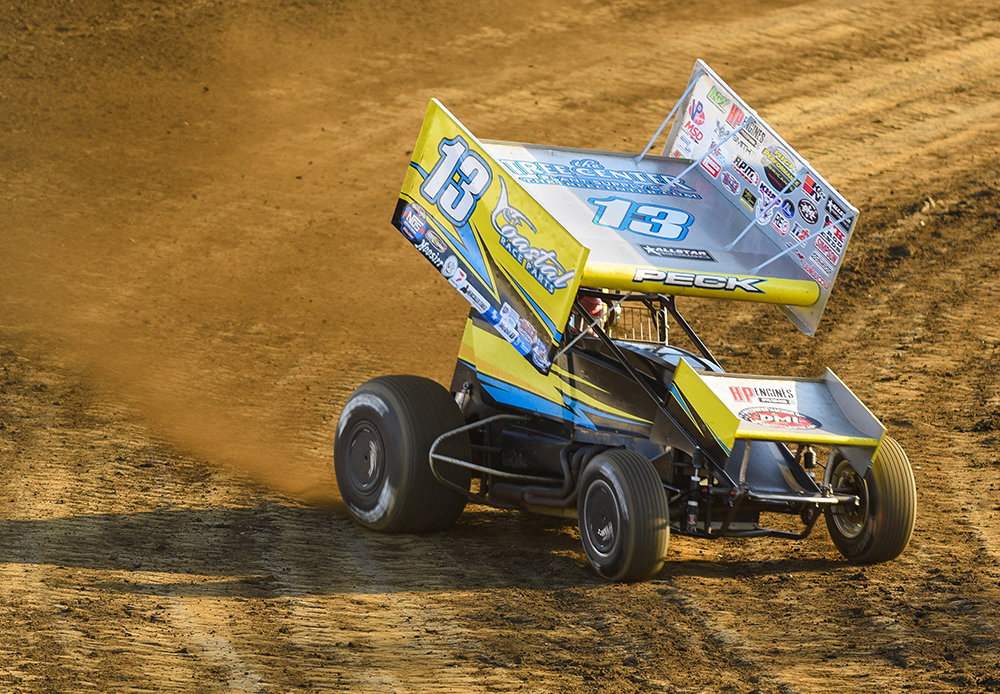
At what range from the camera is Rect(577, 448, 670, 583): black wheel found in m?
7.54

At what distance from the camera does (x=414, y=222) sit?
30.1 ft

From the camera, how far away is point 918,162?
805 inches

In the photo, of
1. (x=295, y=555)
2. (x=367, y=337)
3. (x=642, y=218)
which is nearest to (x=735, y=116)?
(x=642, y=218)

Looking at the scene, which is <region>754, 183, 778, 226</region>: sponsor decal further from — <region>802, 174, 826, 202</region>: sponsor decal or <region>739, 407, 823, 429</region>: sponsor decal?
<region>739, 407, 823, 429</region>: sponsor decal

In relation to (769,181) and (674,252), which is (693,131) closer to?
(769,181)

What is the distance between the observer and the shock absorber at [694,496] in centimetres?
793

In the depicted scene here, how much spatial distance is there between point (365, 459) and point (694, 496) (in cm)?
274

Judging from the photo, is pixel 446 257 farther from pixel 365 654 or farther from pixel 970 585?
pixel 970 585

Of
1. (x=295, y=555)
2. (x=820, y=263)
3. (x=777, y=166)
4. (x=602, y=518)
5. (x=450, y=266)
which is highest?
(x=777, y=166)

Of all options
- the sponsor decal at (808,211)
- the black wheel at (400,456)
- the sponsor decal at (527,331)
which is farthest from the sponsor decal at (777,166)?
the black wheel at (400,456)

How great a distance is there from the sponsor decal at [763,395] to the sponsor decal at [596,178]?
2108 millimetres

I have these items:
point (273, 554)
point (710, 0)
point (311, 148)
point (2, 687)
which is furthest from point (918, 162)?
point (2, 687)

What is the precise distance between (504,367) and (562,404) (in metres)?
0.71

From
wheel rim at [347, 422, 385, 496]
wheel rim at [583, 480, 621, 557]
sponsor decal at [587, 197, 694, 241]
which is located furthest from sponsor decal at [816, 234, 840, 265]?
wheel rim at [347, 422, 385, 496]
